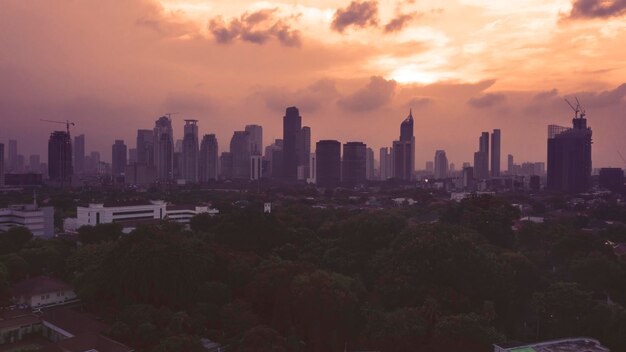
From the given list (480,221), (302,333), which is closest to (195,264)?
(302,333)

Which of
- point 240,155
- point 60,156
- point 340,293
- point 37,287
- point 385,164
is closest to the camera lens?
point 340,293

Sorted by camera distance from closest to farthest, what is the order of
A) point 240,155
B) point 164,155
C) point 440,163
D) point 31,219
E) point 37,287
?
point 37,287
point 31,219
point 164,155
point 240,155
point 440,163

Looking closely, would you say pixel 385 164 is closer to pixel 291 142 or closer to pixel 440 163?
pixel 440 163

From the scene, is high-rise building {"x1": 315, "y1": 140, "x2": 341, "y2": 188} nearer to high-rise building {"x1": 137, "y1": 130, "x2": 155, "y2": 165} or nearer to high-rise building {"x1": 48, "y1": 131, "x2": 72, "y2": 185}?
high-rise building {"x1": 137, "y1": 130, "x2": 155, "y2": 165}

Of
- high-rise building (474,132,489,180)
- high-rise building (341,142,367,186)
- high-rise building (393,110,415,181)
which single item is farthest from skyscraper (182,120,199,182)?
high-rise building (474,132,489,180)

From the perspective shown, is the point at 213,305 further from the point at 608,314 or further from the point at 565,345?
the point at 608,314

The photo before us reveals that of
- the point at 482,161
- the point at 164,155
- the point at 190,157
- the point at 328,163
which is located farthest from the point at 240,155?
the point at 482,161
